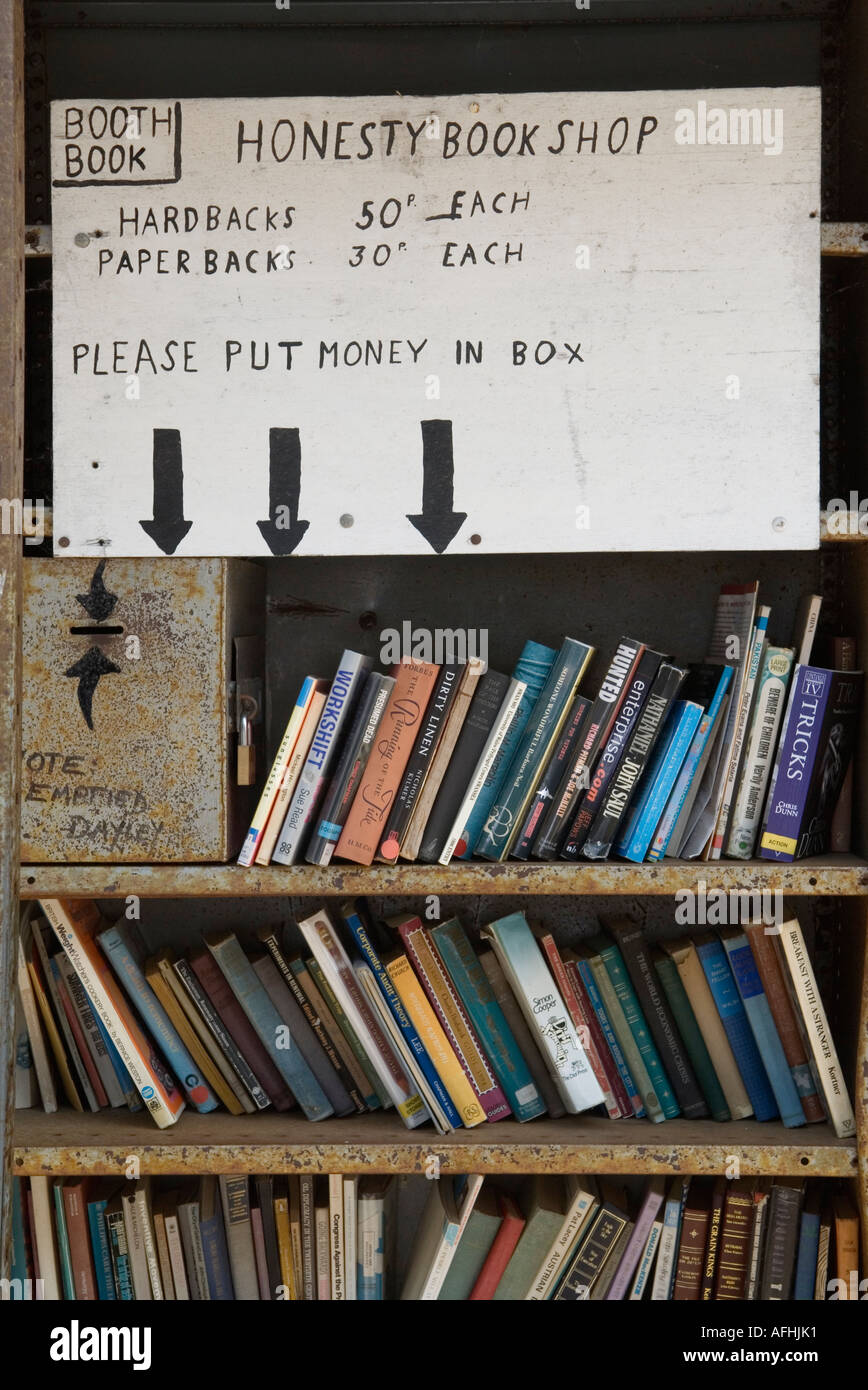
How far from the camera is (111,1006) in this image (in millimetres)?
1580

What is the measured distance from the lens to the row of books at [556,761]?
5.11ft

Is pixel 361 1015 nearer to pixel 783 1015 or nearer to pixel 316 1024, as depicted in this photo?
pixel 316 1024

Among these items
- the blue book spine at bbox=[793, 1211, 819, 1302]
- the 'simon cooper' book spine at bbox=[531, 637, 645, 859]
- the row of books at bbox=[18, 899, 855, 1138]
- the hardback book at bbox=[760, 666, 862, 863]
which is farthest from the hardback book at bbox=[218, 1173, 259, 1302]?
the hardback book at bbox=[760, 666, 862, 863]

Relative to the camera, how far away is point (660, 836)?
5.19 ft

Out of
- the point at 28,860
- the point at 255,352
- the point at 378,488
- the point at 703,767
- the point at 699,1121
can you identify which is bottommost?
the point at 699,1121

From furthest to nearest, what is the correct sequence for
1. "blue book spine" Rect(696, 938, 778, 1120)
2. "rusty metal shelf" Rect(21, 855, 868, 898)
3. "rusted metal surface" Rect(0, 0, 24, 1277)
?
1. "blue book spine" Rect(696, 938, 778, 1120)
2. "rusty metal shelf" Rect(21, 855, 868, 898)
3. "rusted metal surface" Rect(0, 0, 24, 1277)

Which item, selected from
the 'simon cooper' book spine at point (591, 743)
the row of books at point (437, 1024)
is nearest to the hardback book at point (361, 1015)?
the row of books at point (437, 1024)

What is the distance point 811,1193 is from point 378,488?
120cm

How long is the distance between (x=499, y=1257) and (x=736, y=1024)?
0.47m

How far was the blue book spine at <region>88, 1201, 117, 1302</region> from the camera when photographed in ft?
5.31

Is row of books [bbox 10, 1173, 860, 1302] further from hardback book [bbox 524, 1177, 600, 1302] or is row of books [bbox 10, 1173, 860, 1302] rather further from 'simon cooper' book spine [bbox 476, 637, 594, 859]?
'simon cooper' book spine [bbox 476, 637, 594, 859]

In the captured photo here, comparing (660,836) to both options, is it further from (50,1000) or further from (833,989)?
(50,1000)
